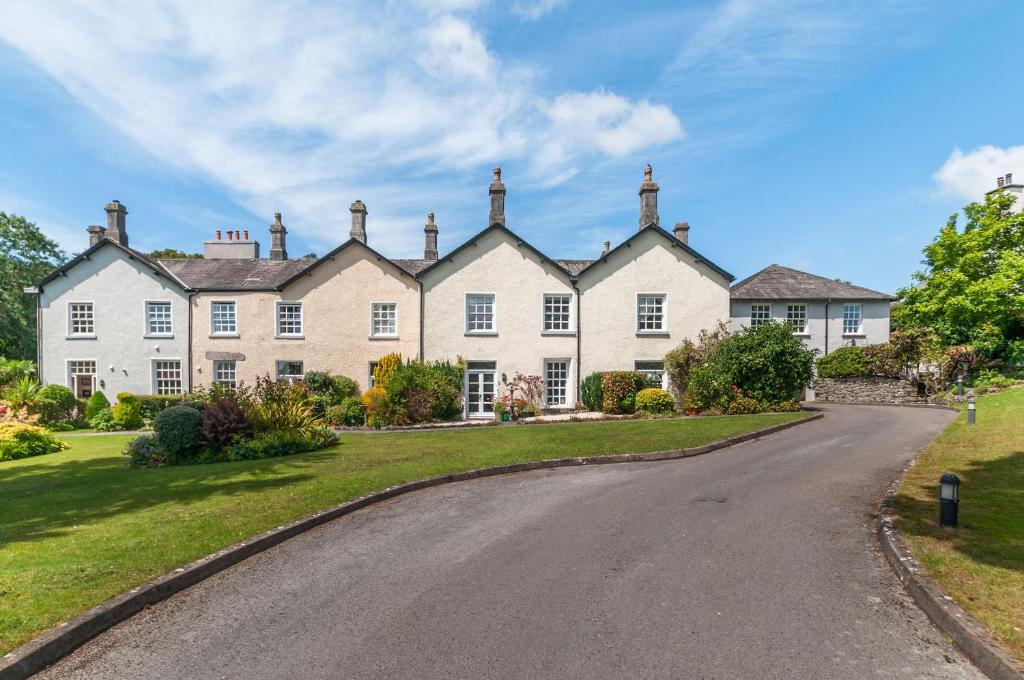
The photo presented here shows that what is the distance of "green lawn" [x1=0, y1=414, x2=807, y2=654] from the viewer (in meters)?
5.44

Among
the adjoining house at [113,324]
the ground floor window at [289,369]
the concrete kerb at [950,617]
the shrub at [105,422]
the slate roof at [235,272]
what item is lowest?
the shrub at [105,422]

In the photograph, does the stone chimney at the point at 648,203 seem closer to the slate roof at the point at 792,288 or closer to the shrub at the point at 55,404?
the slate roof at the point at 792,288

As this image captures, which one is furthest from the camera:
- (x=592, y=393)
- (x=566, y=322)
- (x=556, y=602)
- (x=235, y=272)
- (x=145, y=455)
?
(x=235, y=272)

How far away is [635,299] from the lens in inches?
966

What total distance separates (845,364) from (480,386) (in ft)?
68.6

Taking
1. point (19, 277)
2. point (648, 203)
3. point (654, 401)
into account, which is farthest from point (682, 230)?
point (19, 277)

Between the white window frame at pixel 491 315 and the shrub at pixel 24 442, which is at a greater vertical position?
the white window frame at pixel 491 315

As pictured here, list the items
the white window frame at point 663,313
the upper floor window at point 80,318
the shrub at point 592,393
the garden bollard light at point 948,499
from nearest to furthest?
the garden bollard light at point 948,499 → the shrub at point 592,393 → the white window frame at point 663,313 → the upper floor window at point 80,318

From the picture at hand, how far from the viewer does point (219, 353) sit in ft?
80.5

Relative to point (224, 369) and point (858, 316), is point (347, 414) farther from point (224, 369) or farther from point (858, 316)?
point (858, 316)

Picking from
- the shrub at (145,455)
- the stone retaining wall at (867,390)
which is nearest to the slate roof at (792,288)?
the stone retaining wall at (867,390)

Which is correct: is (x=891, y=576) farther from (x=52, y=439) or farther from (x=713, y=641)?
(x=52, y=439)

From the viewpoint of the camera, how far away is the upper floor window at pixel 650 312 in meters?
24.6

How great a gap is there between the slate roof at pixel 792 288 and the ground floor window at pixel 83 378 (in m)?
34.7
